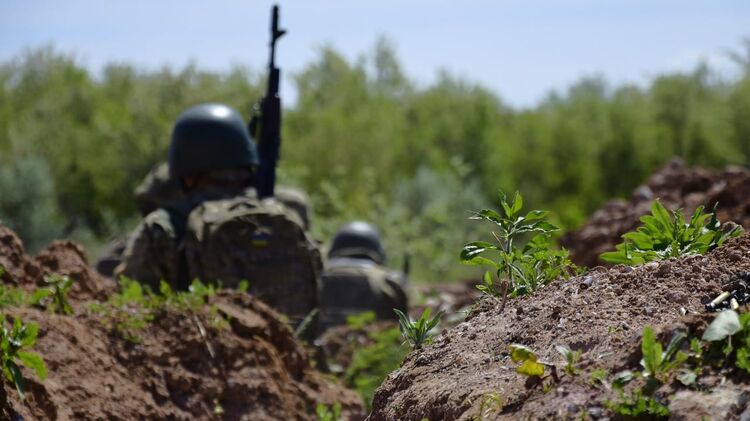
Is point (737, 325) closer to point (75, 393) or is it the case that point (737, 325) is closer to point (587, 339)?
point (587, 339)

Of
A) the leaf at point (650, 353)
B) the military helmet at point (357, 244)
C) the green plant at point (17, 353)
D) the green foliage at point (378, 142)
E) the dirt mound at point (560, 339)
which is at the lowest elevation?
the green foliage at point (378, 142)

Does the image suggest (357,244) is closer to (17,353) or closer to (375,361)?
(375,361)

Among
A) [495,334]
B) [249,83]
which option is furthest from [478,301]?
[249,83]

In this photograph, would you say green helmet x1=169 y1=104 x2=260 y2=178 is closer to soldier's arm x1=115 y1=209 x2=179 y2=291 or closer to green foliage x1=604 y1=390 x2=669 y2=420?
soldier's arm x1=115 y1=209 x2=179 y2=291

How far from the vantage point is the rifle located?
10661mm

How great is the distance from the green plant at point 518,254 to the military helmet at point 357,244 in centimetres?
1065

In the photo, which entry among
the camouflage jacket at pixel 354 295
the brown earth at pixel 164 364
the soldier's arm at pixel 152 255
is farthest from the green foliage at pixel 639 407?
the camouflage jacket at pixel 354 295

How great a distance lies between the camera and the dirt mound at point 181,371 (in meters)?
5.49

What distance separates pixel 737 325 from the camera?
3.00 metres

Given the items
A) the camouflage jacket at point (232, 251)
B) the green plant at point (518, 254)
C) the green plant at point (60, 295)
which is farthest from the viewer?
the camouflage jacket at point (232, 251)

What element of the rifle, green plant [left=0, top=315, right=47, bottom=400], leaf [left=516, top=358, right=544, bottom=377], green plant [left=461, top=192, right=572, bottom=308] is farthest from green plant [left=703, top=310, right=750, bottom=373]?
the rifle

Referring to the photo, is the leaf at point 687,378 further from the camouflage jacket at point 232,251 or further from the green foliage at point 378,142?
the green foliage at point 378,142

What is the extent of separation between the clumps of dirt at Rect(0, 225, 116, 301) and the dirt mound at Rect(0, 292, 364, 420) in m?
0.65

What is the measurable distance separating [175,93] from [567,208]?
16.2 m
